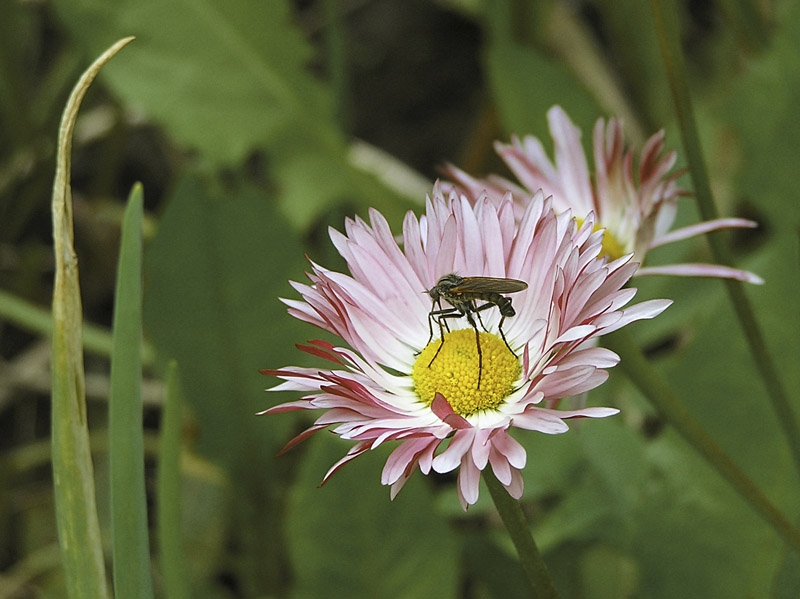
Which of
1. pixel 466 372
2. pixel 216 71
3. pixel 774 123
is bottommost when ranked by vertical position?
pixel 466 372

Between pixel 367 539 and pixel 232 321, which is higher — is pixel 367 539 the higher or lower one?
the lower one

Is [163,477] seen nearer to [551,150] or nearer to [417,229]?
[417,229]

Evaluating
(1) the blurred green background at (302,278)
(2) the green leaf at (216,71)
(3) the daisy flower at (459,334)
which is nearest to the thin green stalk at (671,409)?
(3) the daisy flower at (459,334)

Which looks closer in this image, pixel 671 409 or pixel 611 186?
pixel 671 409

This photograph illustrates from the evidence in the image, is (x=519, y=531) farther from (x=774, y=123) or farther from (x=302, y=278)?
(x=774, y=123)

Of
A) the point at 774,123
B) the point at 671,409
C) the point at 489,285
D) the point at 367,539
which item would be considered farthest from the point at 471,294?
the point at 774,123

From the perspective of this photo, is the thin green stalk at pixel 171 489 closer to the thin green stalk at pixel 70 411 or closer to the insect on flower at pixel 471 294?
the thin green stalk at pixel 70 411

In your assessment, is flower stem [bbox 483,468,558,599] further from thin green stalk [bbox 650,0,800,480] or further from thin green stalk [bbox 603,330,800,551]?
thin green stalk [bbox 650,0,800,480]

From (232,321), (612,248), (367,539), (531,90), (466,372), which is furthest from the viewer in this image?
(531,90)
